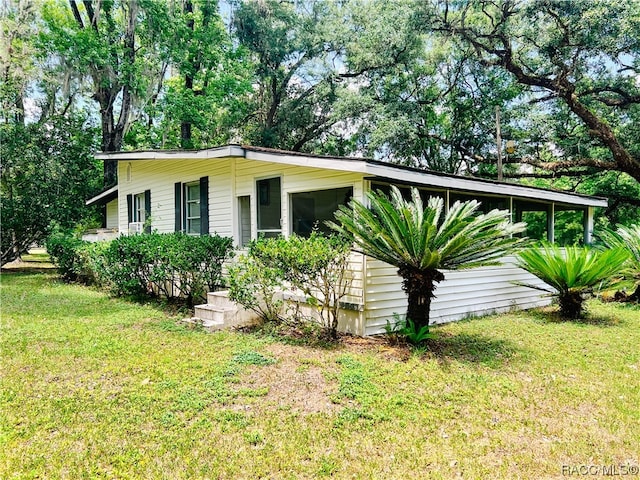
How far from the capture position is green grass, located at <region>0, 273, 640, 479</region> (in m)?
3.03

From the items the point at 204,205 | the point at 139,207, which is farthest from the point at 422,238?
the point at 139,207

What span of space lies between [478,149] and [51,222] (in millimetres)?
17391

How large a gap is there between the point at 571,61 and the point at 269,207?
1291cm

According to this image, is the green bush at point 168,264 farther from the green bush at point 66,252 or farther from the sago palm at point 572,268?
the sago palm at point 572,268

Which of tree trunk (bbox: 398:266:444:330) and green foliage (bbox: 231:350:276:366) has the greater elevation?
tree trunk (bbox: 398:266:444:330)

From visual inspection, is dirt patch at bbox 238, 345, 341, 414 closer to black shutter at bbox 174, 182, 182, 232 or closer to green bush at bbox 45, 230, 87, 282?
black shutter at bbox 174, 182, 182, 232

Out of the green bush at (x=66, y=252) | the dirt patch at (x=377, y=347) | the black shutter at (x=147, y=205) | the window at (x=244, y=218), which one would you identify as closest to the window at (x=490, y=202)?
the dirt patch at (x=377, y=347)

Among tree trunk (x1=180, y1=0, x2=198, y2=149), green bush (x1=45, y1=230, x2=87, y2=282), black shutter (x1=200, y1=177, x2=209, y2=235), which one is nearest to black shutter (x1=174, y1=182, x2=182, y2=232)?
black shutter (x1=200, y1=177, x2=209, y2=235)

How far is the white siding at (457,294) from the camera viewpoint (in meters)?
6.32

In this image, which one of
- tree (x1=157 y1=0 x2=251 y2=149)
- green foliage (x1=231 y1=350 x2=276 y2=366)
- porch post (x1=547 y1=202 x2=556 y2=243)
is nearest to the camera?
green foliage (x1=231 y1=350 x2=276 y2=366)

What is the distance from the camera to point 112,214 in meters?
15.9

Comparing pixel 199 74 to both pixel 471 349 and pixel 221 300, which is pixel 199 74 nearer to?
pixel 221 300

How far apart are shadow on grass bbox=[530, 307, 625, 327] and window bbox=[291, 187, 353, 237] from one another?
446cm

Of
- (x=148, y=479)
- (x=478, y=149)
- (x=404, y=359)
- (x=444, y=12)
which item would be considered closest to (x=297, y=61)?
(x=444, y=12)
